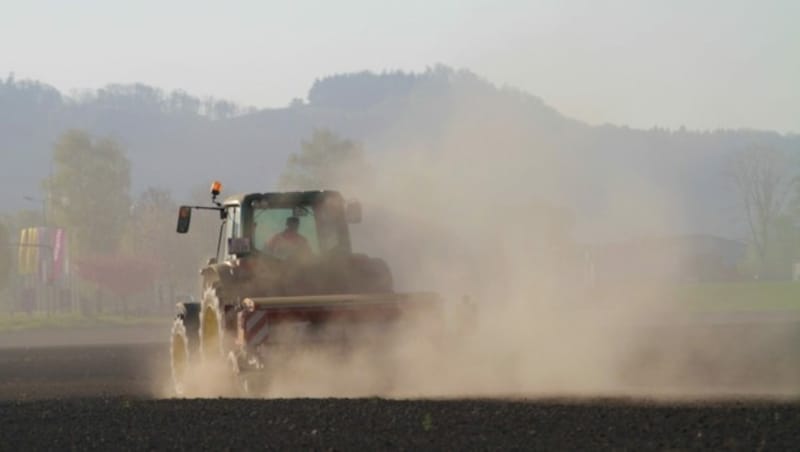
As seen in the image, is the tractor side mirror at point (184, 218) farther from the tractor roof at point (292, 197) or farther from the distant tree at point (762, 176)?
the distant tree at point (762, 176)

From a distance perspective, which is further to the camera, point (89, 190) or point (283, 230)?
point (89, 190)

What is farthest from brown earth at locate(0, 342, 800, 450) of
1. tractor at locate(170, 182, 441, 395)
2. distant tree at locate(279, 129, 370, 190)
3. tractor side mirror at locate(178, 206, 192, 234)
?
distant tree at locate(279, 129, 370, 190)

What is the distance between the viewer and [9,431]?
675 inches

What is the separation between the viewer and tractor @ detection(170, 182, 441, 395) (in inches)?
807

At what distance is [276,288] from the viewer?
72.5ft

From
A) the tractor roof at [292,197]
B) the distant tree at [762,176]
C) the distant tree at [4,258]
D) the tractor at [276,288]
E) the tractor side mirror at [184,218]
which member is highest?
the distant tree at [762,176]

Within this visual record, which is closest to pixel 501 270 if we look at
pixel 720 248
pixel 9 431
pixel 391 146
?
pixel 391 146

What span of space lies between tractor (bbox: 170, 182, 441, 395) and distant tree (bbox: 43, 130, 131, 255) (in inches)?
4195

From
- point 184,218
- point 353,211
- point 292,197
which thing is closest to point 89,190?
point 292,197

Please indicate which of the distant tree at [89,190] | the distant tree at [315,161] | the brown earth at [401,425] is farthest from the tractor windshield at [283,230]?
the distant tree at [89,190]

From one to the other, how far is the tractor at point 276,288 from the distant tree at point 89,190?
106544 mm

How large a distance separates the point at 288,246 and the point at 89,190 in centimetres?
10969

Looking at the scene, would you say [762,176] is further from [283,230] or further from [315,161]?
[283,230]

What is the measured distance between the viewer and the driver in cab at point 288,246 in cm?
2255
